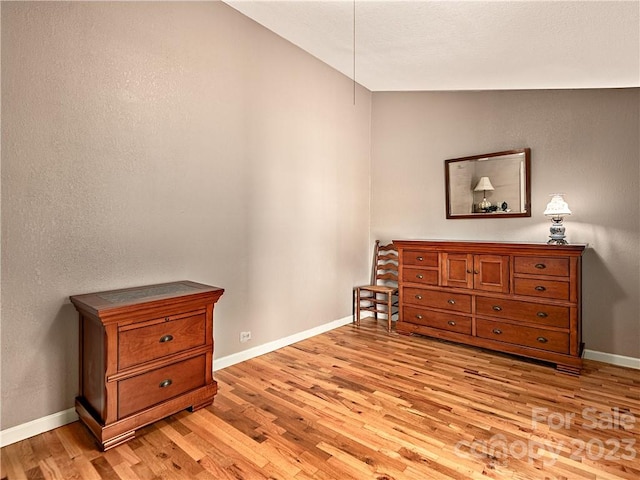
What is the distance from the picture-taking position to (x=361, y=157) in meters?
4.56

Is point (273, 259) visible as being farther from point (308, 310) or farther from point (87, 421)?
point (87, 421)

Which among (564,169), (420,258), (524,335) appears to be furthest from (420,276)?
(564,169)

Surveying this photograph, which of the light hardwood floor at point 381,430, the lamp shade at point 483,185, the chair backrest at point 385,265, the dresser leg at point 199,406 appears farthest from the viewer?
the chair backrest at point 385,265

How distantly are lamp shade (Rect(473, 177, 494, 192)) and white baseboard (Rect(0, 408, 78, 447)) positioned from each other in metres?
3.99

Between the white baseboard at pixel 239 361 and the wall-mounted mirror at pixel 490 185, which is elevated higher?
the wall-mounted mirror at pixel 490 185

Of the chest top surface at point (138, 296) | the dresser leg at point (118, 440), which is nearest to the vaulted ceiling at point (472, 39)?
the chest top surface at point (138, 296)

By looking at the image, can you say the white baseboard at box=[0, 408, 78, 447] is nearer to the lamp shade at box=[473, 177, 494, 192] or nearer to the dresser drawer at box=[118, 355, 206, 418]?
the dresser drawer at box=[118, 355, 206, 418]

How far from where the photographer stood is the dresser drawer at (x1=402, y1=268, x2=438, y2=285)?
3.66m

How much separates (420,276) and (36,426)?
130 inches

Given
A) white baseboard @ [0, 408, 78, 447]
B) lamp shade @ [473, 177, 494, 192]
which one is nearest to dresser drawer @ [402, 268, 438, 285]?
lamp shade @ [473, 177, 494, 192]

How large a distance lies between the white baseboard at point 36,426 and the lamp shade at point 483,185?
399 centimetres

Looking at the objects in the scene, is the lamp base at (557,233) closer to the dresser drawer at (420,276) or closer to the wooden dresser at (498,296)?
the wooden dresser at (498,296)

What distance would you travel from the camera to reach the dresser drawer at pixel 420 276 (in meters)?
3.66

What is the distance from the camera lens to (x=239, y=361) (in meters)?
3.06
